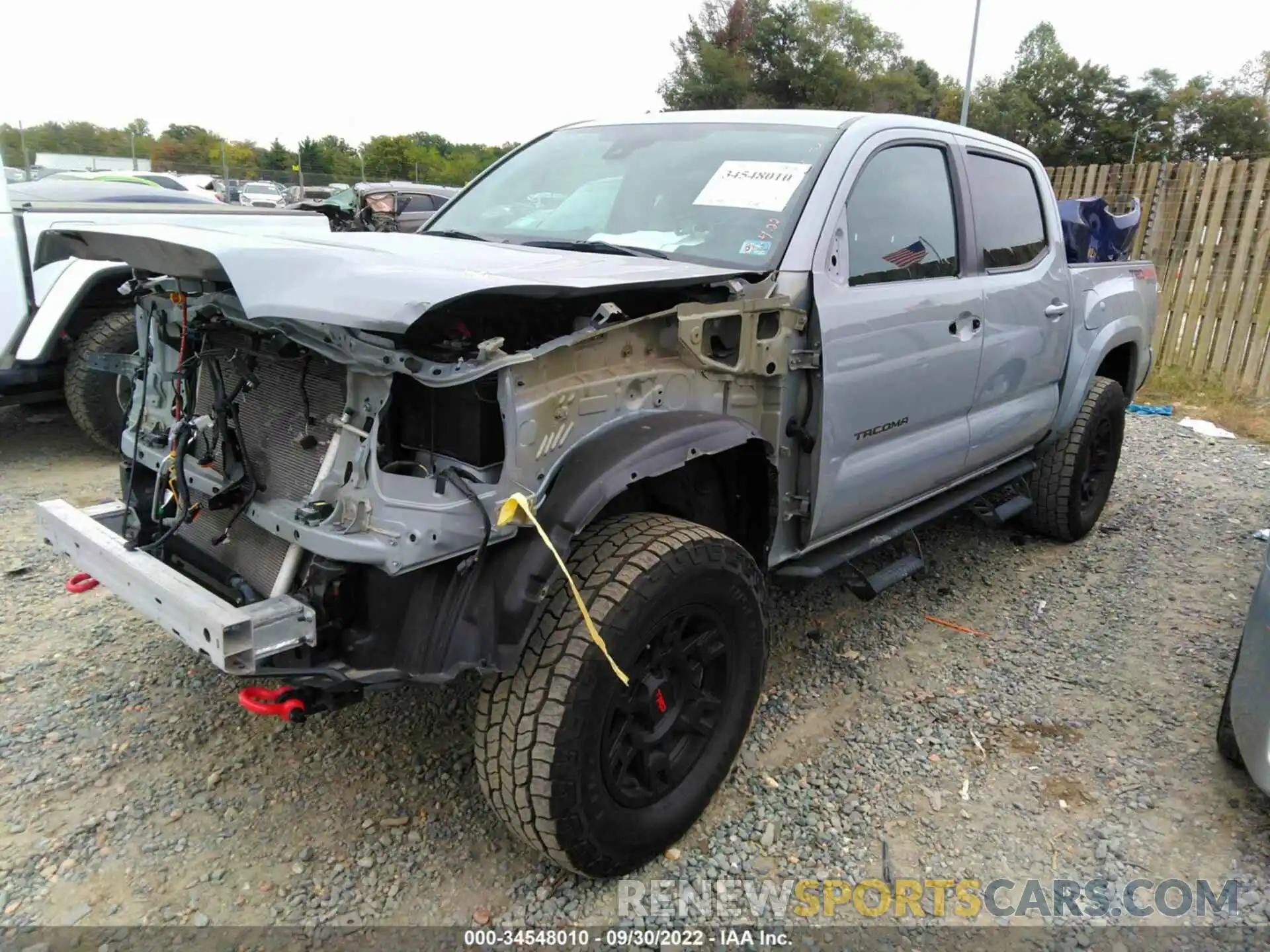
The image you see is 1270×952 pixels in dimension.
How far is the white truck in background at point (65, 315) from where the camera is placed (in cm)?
494

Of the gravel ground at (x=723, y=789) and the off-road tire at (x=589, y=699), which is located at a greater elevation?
A: the off-road tire at (x=589, y=699)

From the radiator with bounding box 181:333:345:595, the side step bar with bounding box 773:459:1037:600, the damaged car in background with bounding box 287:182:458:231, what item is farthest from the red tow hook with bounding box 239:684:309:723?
the damaged car in background with bounding box 287:182:458:231

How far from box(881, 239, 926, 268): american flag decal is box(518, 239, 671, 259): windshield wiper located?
2.72 feet

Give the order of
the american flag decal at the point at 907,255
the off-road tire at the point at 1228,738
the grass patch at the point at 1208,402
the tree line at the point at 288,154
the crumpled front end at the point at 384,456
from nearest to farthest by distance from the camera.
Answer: the crumpled front end at the point at 384,456 → the off-road tire at the point at 1228,738 → the american flag decal at the point at 907,255 → the grass patch at the point at 1208,402 → the tree line at the point at 288,154

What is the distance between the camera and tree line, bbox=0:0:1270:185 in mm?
40469

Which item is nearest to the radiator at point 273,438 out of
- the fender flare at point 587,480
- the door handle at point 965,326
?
the fender flare at point 587,480

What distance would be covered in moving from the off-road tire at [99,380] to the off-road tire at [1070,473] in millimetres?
5176

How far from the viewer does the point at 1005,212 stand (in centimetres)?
383

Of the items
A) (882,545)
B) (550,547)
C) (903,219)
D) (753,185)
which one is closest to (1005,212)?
(903,219)

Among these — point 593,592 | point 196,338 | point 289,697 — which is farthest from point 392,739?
point 196,338

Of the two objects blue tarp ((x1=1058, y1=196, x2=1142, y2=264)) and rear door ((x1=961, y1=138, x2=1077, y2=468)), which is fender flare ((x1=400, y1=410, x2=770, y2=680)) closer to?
rear door ((x1=961, y1=138, x2=1077, y2=468))

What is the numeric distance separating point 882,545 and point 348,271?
2.21m

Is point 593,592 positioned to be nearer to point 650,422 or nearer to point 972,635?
point 650,422

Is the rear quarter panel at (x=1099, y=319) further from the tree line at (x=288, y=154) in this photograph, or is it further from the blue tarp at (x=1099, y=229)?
the tree line at (x=288, y=154)
